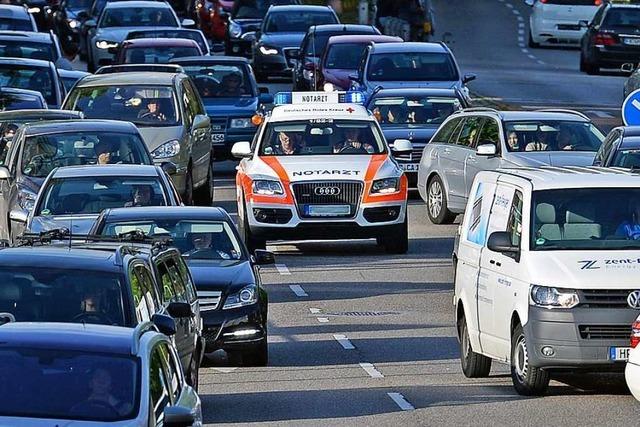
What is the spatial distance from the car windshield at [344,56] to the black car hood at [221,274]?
22.3 m

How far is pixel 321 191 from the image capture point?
82.6 feet

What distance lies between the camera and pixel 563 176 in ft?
52.7

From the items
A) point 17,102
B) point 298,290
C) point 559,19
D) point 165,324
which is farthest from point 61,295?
point 559,19

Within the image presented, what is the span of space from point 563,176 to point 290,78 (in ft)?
107

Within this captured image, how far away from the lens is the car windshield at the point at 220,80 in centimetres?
3531

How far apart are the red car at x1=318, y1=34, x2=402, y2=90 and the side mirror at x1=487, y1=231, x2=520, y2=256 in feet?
77.5

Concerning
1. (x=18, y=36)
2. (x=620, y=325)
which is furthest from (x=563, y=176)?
(x=18, y=36)

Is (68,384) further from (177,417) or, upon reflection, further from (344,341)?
(344,341)

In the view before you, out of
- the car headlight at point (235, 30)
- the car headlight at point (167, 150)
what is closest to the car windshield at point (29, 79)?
the car headlight at point (167, 150)

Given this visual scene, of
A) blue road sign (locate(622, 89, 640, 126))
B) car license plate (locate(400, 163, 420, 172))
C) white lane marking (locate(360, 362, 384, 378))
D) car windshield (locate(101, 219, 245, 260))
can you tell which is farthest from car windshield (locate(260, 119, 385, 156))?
white lane marking (locate(360, 362, 384, 378))

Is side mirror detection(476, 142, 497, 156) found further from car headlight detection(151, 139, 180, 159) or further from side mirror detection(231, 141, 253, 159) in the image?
car headlight detection(151, 139, 180, 159)

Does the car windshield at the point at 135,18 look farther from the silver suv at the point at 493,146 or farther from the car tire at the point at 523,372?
the car tire at the point at 523,372

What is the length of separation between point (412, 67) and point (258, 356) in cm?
1918

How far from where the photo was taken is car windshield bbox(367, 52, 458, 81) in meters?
35.6
